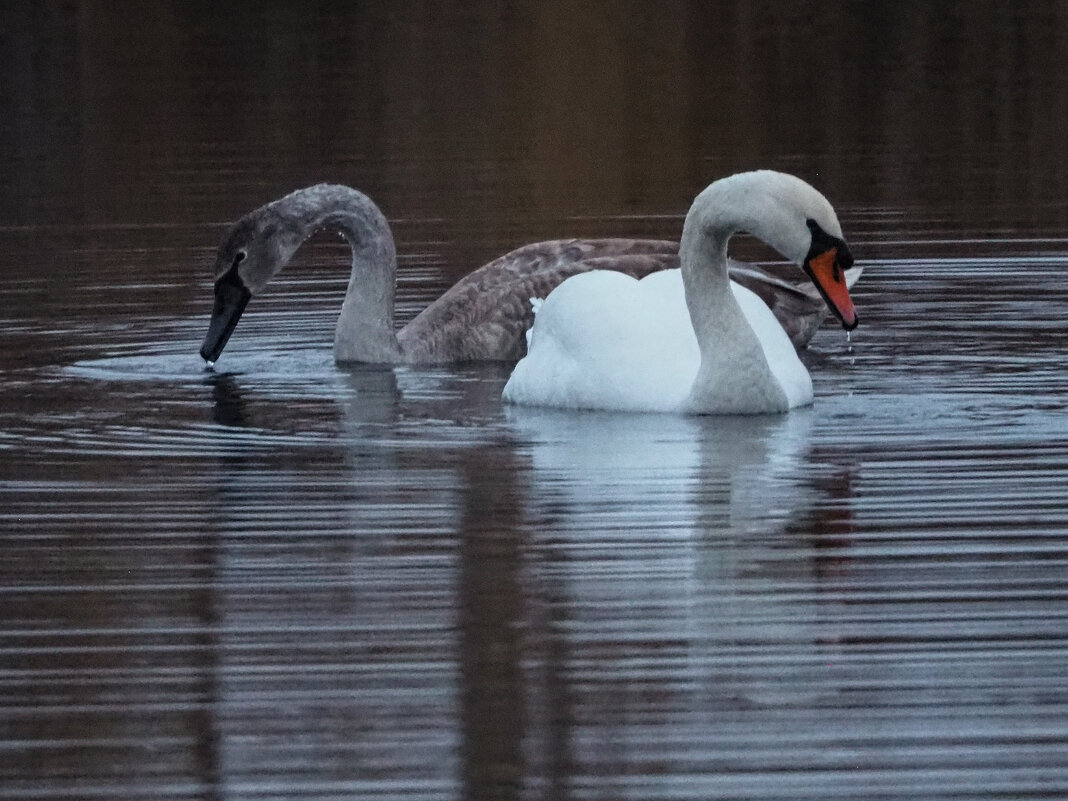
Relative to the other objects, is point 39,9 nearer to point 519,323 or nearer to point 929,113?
point 929,113

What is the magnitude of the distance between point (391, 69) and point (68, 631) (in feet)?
109

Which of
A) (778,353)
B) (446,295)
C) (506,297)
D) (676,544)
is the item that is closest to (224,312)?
(446,295)

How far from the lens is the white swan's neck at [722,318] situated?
11094mm

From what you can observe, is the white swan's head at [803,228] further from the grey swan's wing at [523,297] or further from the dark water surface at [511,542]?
the grey swan's wing at [523,297]

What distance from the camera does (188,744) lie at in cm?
657

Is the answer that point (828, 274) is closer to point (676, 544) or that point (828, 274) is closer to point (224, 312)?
point (676, 544)

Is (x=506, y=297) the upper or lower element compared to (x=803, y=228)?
lower

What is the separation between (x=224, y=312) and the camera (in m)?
14.1

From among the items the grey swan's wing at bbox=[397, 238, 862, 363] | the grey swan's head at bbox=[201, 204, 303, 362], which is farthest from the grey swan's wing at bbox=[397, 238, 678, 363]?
the grey swan's head at bbox=[201, 204, 303, 362]

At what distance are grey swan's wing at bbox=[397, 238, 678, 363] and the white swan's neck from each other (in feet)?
8.19

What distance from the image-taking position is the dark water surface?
646cm

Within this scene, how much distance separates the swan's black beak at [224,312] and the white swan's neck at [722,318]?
3.25m

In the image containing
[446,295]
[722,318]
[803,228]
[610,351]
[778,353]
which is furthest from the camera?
[446,295]

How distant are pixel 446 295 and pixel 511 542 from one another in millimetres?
5960
